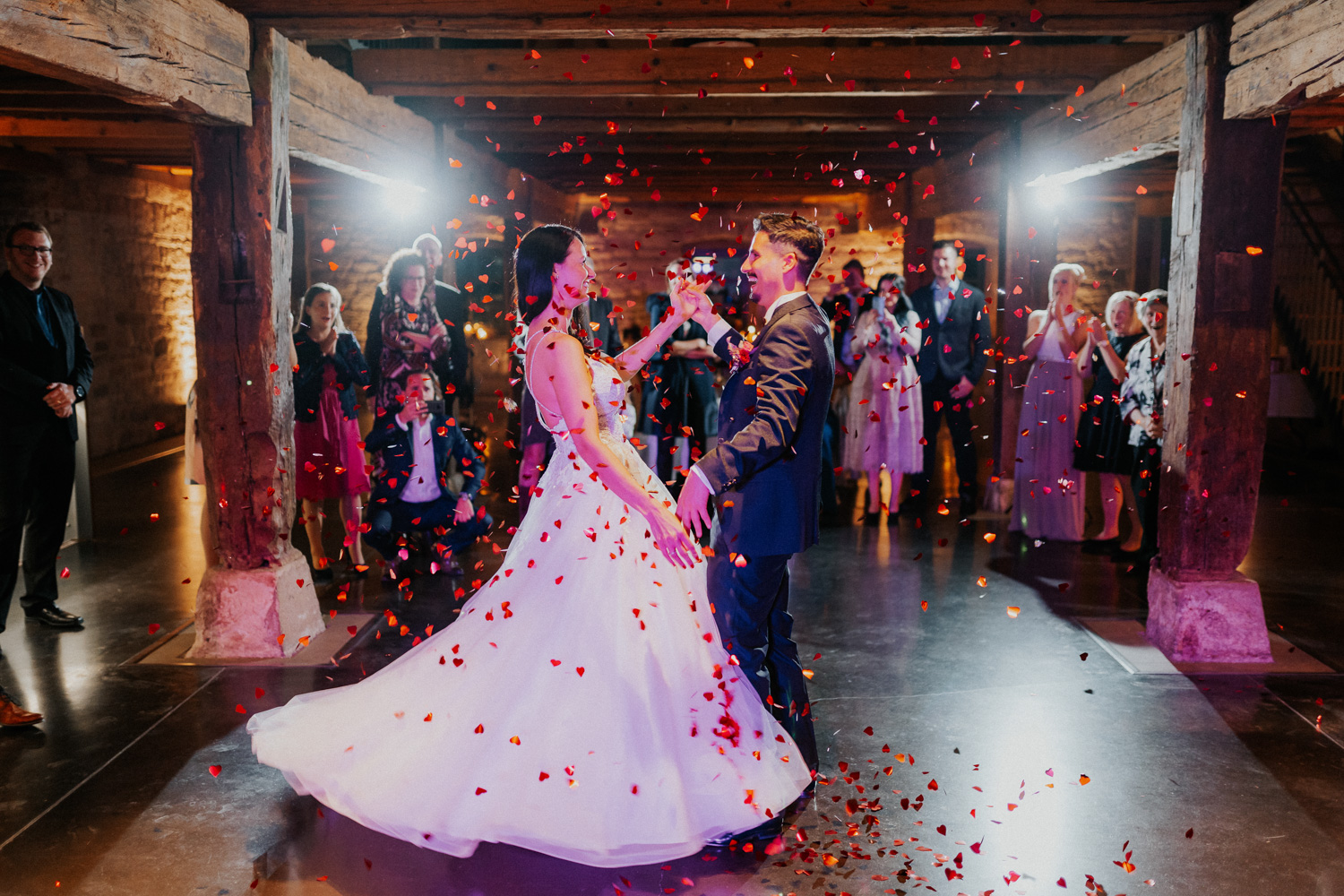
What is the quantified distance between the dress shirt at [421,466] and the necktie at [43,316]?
5.25ft

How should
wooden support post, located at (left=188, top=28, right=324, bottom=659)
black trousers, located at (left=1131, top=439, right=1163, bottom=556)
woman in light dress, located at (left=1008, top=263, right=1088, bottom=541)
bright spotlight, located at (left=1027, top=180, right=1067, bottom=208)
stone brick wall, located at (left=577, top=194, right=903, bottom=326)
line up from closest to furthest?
1. wooden support post, located at (left=188, top=28, right=324, bottom=659)
2. black trousers, located at (left=1131, top=439, right=1163, bottom=556)
3. woman in light dress, located at (left=1008, top=263, right=1088, bottom=541)
4. bright spotlight, located at (left=1027, top=180, right=1067, bottom=208)
5. stone brick wall, located at (left=577, top=194, right=903, bottom=326)

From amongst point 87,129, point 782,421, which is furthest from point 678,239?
point 782,421

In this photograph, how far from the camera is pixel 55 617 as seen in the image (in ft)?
15.3

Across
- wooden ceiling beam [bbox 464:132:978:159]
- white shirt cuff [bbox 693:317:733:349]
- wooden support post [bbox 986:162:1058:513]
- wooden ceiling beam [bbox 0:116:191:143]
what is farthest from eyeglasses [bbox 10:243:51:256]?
wooden support post [bbox 986:162:1058:513]

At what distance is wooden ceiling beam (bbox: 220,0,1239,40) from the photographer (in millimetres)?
3973

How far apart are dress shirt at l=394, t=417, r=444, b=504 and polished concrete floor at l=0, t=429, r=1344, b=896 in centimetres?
50

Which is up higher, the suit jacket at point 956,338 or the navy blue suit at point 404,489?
the suit jacket at point 956,338

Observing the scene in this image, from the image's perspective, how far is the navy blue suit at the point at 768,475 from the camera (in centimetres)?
268

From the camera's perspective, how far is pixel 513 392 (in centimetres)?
727

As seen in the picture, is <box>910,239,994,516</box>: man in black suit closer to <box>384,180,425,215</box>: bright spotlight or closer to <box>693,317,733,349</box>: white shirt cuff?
<box>384,180,425,215</box>: bright spotlight

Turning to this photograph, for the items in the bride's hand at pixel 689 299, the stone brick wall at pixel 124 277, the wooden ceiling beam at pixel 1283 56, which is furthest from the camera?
the stone brick wall at pixel 124 277

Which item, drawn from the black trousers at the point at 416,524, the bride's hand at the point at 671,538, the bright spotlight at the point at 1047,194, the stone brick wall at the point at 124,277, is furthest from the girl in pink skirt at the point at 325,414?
the stone brick wall at the point at 124,277

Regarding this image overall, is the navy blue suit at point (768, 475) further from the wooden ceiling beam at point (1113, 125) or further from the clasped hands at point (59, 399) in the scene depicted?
the clasped hands at point (59, 399)

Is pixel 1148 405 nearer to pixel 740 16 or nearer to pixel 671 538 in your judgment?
pixel 740 16
